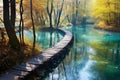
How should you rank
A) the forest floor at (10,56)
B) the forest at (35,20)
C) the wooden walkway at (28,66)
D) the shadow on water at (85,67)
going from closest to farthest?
the wooden walkway at (28,66)
the forest floor at (10,56)
the shadow on water at (85,67)
the forest at (35,20)

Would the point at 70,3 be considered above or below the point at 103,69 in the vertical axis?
above

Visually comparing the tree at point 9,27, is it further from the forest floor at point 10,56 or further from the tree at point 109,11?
the tree at point 109,11

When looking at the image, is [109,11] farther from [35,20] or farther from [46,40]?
[46,40]

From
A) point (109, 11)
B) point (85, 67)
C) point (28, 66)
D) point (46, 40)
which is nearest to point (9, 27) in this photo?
point (28, 66)

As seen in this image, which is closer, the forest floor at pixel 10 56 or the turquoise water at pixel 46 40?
the forest floor at pixel 10 56

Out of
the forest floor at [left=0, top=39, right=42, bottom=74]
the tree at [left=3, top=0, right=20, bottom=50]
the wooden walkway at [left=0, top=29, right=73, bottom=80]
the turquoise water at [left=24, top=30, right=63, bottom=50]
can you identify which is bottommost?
the turquoise water at [left=24, top=30, right=63, bottom=50]

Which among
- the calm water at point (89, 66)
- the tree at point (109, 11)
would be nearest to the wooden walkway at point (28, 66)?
the calm water at point (89, 66)

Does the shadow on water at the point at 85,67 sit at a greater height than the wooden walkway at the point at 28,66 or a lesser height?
lesser

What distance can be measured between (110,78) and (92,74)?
1018 mm

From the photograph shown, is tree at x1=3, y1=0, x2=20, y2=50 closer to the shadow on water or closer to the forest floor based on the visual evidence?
the forest floor

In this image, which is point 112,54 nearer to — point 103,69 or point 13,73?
point 103,69

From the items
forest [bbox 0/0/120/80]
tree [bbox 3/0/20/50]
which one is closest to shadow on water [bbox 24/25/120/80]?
forest [bbox 0/0/120/80]

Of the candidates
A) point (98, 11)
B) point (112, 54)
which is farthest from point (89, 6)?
point (112, 54)

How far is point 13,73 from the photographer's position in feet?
33.2
